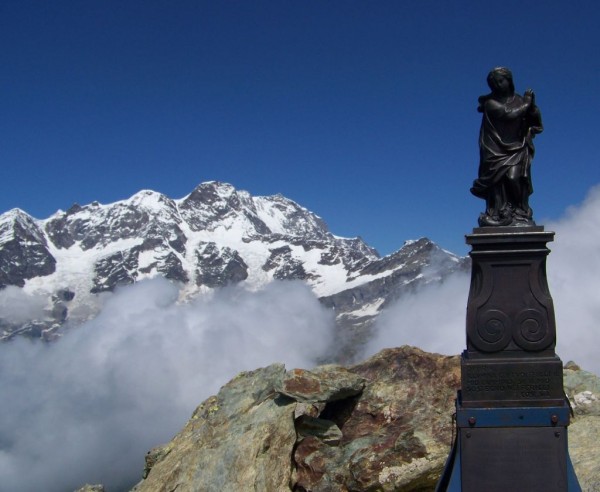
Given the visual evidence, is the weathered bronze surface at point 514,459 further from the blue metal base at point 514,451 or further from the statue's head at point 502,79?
the statue's head at point 502,79

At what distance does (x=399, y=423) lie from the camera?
19.3 metres

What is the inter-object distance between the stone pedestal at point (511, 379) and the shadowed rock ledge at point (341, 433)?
2.83 m

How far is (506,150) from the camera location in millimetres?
14297

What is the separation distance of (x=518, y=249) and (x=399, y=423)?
25.3 feet

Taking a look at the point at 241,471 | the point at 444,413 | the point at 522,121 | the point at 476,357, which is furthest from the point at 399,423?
the point at 522,121

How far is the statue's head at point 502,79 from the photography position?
14.4 m

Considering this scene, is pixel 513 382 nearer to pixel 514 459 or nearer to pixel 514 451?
pixel 514 451

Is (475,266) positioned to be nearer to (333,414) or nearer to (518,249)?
(518,249)

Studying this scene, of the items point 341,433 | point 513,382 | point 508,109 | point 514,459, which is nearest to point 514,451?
point 514,459

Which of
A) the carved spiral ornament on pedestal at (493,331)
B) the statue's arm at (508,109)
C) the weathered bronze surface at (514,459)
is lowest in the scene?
the weathered bronze surface at (514,459)

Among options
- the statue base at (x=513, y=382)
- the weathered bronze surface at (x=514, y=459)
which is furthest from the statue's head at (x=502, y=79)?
the weathered bronze surface at (x=514, y=459)

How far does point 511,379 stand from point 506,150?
15.3ft

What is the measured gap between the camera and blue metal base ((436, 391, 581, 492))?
513 inches

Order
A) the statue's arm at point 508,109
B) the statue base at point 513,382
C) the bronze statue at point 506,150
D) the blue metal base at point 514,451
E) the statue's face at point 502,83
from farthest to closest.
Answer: the statue's face at point 502,83
the statue's arm at point 508,109
the bronze statue at point 506,150
the statue base at point 513,382
the blue metal base at point 514,451
